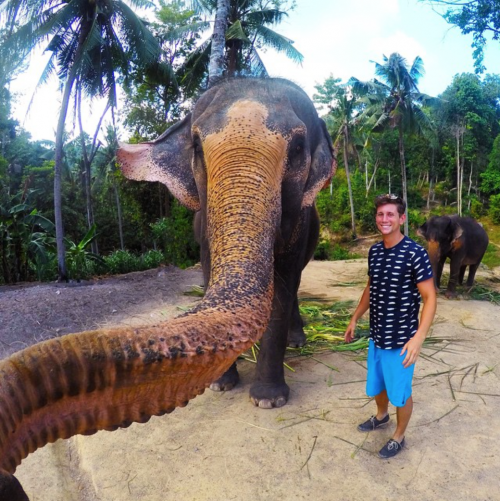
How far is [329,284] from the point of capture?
10258mm

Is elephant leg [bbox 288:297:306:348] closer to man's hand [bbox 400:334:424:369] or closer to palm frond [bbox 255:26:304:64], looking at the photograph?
man's hand [bbox 400:334:424:369]

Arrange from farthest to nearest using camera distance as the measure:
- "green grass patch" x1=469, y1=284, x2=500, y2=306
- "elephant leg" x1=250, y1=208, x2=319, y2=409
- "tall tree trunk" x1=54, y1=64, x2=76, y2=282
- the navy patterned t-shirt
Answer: "tall tree trunk" x1=54, y1=64, x2=76, y2=282, "green grass patch" x1=469, y1=284, x2=500, y2=306, "elephant leg" x1=250, y1=208, x2=319, y2=409, the navy patterned t-shirt

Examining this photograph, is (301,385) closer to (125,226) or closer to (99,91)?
(99,91)

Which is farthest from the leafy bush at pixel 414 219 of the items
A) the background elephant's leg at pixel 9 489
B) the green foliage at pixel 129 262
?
the background elephant's leg at pixel 9 489

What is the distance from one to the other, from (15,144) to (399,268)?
33.4m

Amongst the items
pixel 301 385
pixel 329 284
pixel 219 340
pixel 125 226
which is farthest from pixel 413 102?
pixel 219 340

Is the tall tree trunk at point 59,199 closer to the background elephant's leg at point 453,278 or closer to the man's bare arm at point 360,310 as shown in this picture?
the background elephant's leg at point 453,278

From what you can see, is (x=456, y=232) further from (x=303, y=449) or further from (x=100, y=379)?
(x=100, y=379)

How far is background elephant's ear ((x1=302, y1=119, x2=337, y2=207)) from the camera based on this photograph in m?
3.28

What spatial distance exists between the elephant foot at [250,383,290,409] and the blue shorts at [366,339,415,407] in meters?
0.88

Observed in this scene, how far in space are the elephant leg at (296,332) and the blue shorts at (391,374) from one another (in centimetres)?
210

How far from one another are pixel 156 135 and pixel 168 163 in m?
17.5

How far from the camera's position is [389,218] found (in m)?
2.90

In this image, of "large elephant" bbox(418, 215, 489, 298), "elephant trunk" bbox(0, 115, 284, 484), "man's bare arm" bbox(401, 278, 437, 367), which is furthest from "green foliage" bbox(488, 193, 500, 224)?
"elephant trunk" bbox(0, 115, 284, 484)
